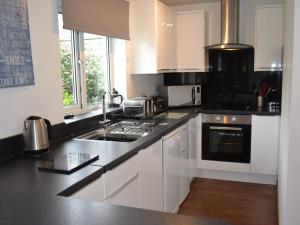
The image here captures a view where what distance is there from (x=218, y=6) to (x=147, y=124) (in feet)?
6.77

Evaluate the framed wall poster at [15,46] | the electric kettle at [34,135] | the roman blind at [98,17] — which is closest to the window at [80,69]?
the roman blind at [98,17]

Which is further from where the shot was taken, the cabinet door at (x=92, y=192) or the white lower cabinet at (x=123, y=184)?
the white lower cabinet at (x=123, y=184)

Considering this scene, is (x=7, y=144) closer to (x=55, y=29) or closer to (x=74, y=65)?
(x=55, y=29)

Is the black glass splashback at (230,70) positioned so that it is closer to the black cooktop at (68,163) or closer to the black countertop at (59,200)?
the black countertop at (59,200)

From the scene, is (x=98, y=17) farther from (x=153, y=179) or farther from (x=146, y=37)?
(x=153, y=179)

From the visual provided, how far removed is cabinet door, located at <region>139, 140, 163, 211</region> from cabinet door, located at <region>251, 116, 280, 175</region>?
1.56m

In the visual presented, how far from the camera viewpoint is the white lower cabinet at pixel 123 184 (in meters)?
1.74

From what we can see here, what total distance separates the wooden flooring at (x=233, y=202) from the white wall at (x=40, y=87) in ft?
5.60

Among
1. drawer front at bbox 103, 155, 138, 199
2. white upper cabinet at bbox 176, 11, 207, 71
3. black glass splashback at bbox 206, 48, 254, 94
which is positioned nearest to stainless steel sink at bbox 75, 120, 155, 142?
drawer front at bbox 103, 155, 138, 199

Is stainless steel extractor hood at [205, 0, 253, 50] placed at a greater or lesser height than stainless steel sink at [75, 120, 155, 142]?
greater

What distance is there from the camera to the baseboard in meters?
3.78

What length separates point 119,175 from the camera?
6.09 feet

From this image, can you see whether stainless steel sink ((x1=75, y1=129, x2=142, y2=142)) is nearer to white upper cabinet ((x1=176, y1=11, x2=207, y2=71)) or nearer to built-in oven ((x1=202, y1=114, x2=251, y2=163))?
built-in oven ((x1=202, y1=114, x2=251, y2=163))

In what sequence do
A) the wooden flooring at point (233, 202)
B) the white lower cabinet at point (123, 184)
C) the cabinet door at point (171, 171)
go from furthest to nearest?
the wooden flooring at point (233, 202) → the cabinet door at point (171, 171) → the white lower cabinet at point (123, 184)
